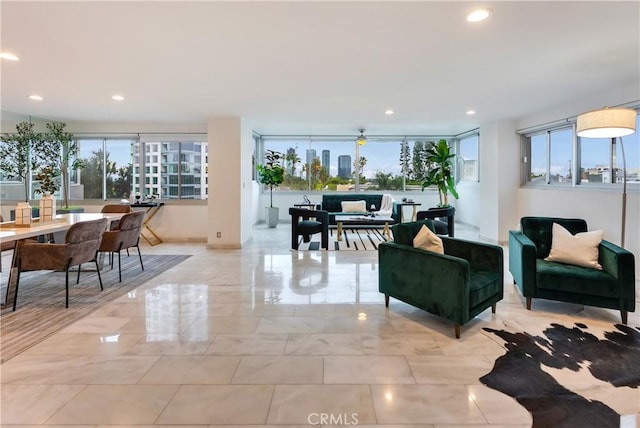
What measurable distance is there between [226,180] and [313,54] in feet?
12.2

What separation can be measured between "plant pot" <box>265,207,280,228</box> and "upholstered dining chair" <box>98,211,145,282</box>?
4.54 m

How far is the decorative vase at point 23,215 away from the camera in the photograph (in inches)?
152

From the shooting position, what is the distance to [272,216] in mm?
9312

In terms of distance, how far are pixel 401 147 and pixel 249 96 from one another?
6236 mm

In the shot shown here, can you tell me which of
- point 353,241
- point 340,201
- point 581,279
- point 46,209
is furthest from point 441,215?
point 46,209

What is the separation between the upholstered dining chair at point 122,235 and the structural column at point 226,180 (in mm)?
1829

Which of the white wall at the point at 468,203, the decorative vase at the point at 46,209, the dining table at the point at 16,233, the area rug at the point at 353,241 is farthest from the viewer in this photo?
the white wall at the point at 468,203

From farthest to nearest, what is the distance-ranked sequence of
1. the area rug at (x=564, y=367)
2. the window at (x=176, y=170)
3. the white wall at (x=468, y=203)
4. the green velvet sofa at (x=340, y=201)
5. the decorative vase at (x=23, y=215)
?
the white wall at (x=468, y=203), the green velvet sofa at (x=340, y=201), the window at (x=176, y=170), the decorative vase at (x=23, y=215), the area rug at (x=564, y=367)

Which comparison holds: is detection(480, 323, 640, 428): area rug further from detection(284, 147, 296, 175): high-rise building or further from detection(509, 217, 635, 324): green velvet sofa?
detection(284, 147, 296, 175): high-rise building

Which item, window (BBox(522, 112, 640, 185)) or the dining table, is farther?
window (BBox(522, 112, 640, 185))

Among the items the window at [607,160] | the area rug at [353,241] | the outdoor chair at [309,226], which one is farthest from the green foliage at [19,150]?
the window at [607,160]

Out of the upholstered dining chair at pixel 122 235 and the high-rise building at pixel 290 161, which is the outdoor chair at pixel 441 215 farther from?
the upholstered dining chair at pixel 122 235

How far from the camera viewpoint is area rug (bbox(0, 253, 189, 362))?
2.95 m

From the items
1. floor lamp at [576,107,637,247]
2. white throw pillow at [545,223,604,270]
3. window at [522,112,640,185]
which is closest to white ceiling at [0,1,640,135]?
floor lamp at [576,107,637,247]
